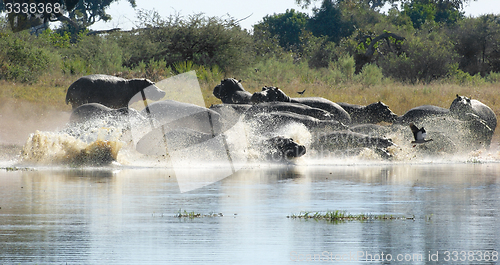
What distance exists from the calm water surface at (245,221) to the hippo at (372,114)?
7.16m

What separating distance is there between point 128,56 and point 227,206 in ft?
75.0

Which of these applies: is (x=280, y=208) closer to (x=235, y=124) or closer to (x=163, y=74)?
(x=235, y=124)

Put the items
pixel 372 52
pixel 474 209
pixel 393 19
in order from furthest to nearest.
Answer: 1. pixel 393 19
2. pixel 372 52
3. pixel 474 209

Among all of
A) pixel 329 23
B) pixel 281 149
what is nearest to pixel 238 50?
pixel 281 149

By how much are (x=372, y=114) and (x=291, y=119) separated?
3671 millimetres

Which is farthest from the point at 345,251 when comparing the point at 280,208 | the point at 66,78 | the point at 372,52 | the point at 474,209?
the point at 372,52

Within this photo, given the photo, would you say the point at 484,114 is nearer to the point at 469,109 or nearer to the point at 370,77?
the point at 469,109

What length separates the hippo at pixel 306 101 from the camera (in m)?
18.3

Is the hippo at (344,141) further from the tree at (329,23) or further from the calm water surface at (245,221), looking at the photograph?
the tree at (329,23)

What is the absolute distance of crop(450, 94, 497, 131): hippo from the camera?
18422 mm

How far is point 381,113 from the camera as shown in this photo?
752 inches

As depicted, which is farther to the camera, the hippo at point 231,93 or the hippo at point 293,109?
the hippo at point 231,93

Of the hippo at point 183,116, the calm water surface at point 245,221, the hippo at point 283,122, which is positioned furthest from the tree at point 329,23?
the calm water surface at point 245,221

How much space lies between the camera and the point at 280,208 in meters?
8.21
